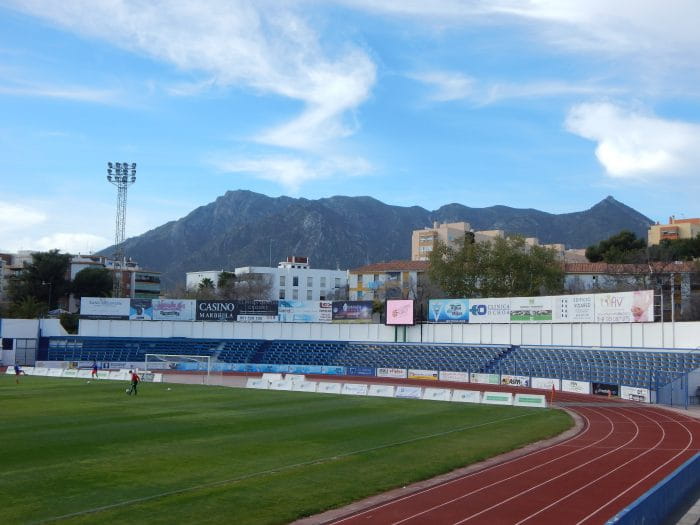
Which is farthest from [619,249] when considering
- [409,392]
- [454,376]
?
[409,392]

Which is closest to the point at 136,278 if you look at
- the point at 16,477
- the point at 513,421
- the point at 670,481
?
the point at 513,421

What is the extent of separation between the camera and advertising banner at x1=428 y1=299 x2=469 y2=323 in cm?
7144

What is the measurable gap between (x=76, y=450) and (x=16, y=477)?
16.1 feet

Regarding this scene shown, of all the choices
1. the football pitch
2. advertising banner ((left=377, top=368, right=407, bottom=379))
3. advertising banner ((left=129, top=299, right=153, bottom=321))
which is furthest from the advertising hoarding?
the football pitch

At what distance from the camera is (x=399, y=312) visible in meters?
75.8

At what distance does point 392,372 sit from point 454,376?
7567 millimetres

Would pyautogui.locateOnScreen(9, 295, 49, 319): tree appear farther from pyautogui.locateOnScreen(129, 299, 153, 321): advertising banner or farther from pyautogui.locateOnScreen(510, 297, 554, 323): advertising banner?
pyautogui.locateOnScreen(510, 297, 554, 323): advertising banner

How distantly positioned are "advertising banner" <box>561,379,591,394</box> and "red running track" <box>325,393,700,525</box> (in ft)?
61.2

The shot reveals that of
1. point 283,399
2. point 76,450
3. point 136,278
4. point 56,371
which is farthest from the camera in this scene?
point 136,278

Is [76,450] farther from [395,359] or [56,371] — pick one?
[395,359]

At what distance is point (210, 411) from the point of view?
38875 mm

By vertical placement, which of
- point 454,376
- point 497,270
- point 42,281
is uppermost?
point 497,270

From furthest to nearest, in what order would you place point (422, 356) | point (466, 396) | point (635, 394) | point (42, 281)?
point (42, 281) < point (422, 356) < point (635, 394) < point (466, 396)

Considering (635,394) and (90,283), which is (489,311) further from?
(90,283)
